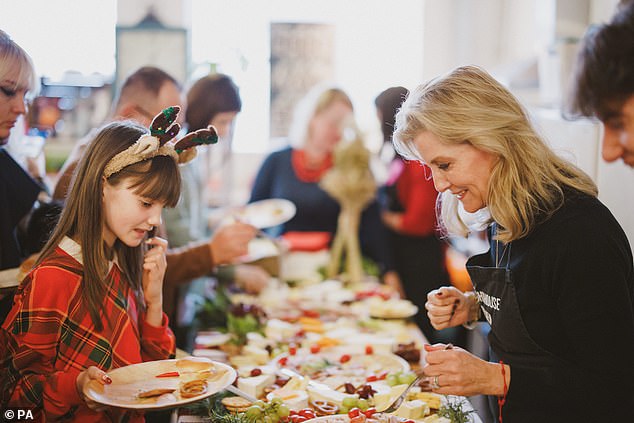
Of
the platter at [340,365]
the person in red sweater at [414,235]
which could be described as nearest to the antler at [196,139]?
the platter at [340,365]

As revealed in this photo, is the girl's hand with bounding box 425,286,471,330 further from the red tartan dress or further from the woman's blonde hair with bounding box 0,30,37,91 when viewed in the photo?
the woman's blonde hair with bounding box 0,30,37,91

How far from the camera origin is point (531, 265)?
172 centimetres

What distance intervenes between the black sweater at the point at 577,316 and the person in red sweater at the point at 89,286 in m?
0.91

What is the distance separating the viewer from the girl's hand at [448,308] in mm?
2062

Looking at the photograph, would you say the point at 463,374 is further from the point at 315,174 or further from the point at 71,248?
the point at 315,174

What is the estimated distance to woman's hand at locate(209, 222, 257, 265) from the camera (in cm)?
288

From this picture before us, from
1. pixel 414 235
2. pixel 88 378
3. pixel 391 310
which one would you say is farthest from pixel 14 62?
pixel 414 235

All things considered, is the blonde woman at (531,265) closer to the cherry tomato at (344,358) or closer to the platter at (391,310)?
the cherry tomato at (344,358)

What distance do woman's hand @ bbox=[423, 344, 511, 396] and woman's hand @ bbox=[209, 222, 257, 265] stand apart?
1.33 meters

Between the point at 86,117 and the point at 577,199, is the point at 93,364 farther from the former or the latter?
the point at 86,117

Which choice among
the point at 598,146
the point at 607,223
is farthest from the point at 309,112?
the point at 607,223

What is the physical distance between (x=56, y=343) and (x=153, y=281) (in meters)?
0.32

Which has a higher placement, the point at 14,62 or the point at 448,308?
the point at 14,62

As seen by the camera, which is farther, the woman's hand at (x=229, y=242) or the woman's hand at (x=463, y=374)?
the woman's hand at (x=229, y=242)
